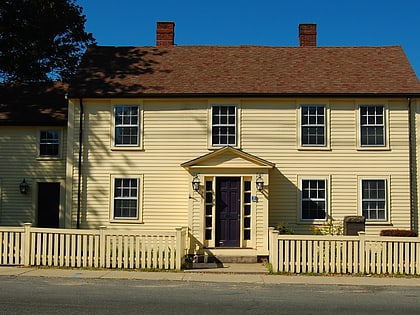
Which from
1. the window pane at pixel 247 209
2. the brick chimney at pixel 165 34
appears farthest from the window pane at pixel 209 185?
the brick chimney at pixel 165 34

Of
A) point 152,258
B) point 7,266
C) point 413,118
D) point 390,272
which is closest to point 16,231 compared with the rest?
point 7,266

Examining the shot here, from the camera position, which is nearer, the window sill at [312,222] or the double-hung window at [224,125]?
the window sill at [312,222]

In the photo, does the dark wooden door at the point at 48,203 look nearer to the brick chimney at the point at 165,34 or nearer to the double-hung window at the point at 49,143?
the double-hung window at the point at 49,143

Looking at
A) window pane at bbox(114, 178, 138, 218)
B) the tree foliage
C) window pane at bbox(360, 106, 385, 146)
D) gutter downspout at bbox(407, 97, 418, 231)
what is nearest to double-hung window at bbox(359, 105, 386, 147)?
window pane at bbox(360, 106, 385, 146)

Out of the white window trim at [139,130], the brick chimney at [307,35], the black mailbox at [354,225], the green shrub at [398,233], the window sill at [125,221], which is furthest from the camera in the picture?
the brick chimney at [307,35]

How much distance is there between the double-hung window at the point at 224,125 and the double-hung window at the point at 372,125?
457 cm

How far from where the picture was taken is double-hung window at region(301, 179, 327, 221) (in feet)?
60.0

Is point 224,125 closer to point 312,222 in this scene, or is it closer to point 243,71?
point 243,71

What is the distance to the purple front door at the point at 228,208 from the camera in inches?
685

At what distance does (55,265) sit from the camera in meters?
14.2

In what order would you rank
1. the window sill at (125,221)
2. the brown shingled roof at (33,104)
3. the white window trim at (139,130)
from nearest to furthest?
the window sill at (125,221)
the white window trim at (139,130)
the brown shingled roof at (33,104)

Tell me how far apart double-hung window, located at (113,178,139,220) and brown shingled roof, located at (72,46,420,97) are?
126 inches

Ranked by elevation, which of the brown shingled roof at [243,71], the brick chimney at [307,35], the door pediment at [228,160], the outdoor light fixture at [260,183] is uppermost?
the brick chimney at [307,35]

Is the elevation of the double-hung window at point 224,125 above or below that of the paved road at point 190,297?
above
